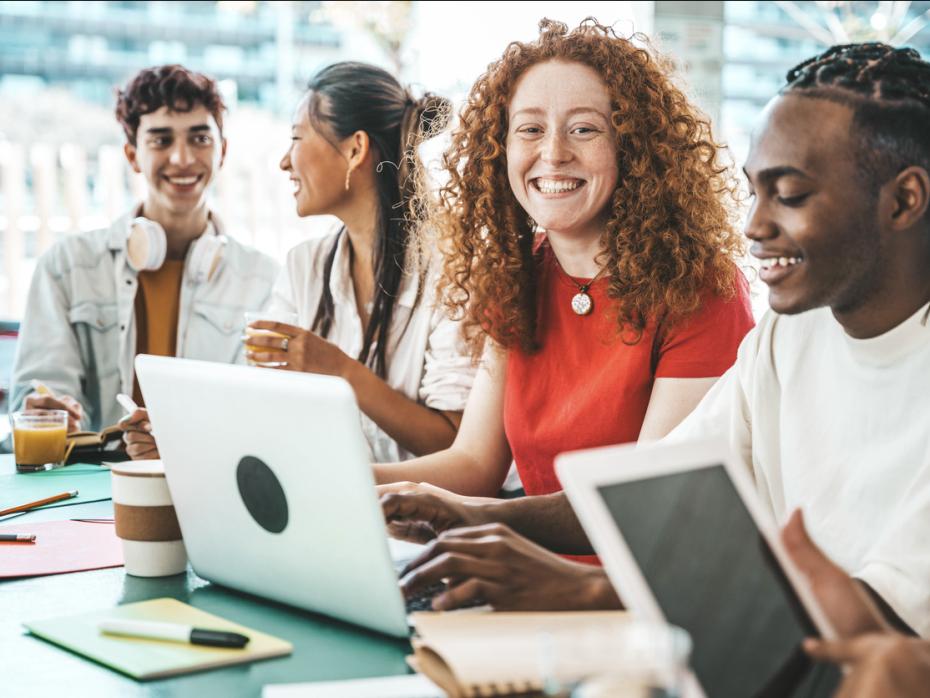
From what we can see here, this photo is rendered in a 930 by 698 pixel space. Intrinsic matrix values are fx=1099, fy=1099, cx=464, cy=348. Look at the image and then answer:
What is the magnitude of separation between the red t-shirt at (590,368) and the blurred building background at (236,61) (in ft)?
8.14

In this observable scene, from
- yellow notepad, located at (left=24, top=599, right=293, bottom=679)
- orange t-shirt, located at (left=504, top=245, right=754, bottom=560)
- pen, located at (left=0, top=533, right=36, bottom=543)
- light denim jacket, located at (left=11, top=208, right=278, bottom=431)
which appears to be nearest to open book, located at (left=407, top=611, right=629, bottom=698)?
yellow notepad, located at (left=24, top=599, right=293, bottom=679)

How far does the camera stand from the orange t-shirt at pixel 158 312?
3119 mm

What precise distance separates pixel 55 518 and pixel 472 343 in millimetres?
818

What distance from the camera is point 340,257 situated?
2701 millimetres

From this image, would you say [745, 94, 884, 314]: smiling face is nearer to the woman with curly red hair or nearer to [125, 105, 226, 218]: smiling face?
the woman with curly red hair

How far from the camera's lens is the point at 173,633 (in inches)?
43.8

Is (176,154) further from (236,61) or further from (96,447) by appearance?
(236,61)

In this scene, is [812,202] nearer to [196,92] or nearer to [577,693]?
[577,693]

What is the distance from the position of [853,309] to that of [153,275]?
237 centimetres

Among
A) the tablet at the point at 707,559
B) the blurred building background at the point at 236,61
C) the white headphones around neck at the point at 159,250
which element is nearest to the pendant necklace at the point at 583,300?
the tablet at the point at 707,559

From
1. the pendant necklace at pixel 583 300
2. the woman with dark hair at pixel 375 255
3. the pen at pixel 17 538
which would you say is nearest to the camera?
the pen at pixel 17 538

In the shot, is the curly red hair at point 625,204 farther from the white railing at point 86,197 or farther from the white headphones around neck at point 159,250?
the white railing at point 86,197

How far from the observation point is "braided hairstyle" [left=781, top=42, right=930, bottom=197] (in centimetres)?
116

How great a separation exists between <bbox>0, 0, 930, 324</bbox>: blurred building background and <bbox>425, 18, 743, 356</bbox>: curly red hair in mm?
2343
